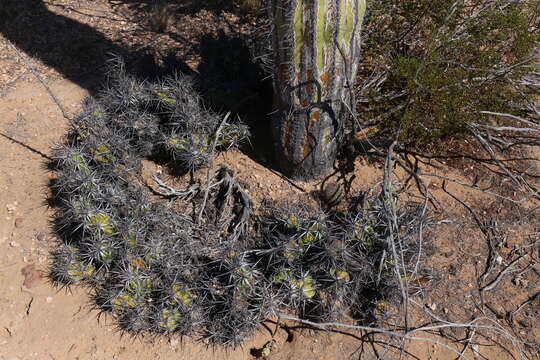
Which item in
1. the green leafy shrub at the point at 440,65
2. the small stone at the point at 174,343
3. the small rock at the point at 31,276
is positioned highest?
→ the green leafy shrub at the point at 440,65

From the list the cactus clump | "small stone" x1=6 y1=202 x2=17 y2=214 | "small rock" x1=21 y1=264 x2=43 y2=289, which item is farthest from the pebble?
"small rock" x1=21 y1=264 x2=43 y2=289

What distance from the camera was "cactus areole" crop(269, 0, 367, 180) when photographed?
251 centimetres

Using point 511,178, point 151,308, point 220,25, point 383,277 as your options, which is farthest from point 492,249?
point 220,25

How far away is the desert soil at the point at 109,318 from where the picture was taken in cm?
263

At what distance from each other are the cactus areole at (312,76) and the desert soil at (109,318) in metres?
0.30

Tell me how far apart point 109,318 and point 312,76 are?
185 centimetres

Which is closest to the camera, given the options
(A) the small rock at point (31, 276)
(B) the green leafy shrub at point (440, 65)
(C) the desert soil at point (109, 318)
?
(C) the desert soil at point (109, 318)

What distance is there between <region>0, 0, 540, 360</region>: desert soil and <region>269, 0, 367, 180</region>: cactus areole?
296 millimetres

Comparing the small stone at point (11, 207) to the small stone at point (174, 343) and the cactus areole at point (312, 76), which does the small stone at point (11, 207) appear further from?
the cactus areole at point (312, 76)

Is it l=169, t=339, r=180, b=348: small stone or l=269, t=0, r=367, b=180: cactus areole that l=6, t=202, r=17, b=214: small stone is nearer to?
l=169, t=339, r=180, b=348: small stone

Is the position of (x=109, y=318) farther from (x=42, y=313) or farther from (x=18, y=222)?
(x=18, y=222)

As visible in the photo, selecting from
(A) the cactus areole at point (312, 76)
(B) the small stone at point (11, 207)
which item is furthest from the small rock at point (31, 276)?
(A) the cactus areole at point (312, 76)

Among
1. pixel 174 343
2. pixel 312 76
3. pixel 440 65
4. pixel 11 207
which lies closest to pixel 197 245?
pixel 174 343

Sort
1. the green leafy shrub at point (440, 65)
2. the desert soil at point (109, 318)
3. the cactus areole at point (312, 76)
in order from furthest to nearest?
the green leafy shrub at point (440, 65) < the desert soil at point (109, 318) < the cactus areole at point (312, 76)
